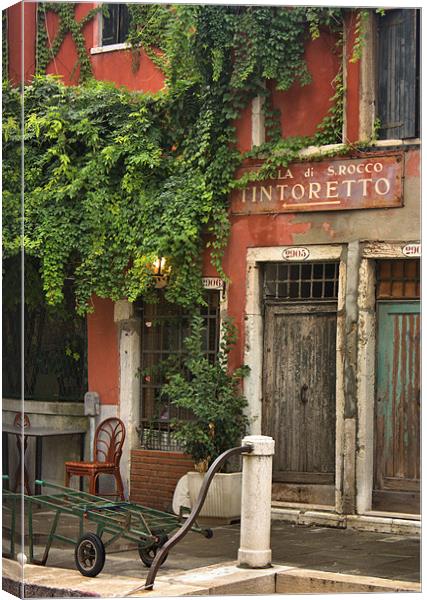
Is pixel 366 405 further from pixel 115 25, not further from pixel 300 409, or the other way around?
pixel 115 25

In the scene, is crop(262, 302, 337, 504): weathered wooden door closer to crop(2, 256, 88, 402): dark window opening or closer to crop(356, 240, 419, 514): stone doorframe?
crop(356, 240, 419, 514): stone doorframe

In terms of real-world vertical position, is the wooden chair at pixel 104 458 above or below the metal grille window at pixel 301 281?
below

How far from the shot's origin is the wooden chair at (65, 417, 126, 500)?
33.0ft

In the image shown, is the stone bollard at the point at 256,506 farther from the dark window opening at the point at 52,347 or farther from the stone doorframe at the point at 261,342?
the dark window opening at the point at 52,347

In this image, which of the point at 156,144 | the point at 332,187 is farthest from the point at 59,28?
the point at 332,187

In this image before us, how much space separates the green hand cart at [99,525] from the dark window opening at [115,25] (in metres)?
3.07

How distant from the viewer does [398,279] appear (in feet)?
33.6

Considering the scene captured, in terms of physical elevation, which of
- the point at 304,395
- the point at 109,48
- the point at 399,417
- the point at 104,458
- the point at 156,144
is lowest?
the point at 104,458

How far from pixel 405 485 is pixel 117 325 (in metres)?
2.43

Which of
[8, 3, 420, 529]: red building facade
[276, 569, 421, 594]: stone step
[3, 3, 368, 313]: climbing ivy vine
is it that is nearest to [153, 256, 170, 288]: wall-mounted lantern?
[3, 3, 368, 313]: climbing ivy vine

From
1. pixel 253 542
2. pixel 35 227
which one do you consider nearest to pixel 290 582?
pixel 253 542

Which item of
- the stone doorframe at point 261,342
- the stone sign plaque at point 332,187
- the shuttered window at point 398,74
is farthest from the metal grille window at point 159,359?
the shuttered window at point 398,74

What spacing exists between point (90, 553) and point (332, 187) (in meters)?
3.06

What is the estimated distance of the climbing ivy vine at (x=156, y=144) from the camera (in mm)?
9781
